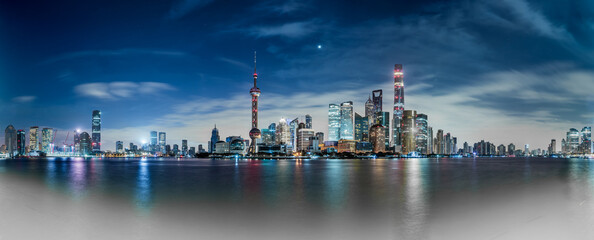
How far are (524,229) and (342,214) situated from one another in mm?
10388

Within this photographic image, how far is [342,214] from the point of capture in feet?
84.5

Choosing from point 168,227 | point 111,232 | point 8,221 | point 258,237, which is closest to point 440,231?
point 258,237

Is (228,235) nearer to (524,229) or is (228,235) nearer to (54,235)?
(54,235)

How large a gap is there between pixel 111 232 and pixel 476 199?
100 feet

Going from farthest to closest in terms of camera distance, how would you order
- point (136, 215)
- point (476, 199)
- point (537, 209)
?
point (476, 199) → point (537, 209) → point (136, 215)

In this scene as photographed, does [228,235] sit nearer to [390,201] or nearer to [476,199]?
[390,201]

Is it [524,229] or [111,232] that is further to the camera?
A: [524,229]

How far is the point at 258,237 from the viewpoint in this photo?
1802 centimetres

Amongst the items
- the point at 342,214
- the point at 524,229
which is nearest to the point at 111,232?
the point at 342,214

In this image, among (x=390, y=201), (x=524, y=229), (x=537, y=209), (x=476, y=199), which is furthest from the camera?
(x=476, y=199)

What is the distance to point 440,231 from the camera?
19.6 meters

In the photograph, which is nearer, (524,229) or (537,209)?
(524,229)

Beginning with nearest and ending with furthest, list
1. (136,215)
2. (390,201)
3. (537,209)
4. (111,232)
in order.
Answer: (111,232) < (136,215) < (537,209) < (390,201)

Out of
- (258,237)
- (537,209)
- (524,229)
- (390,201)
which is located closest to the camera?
A: (258,237)
